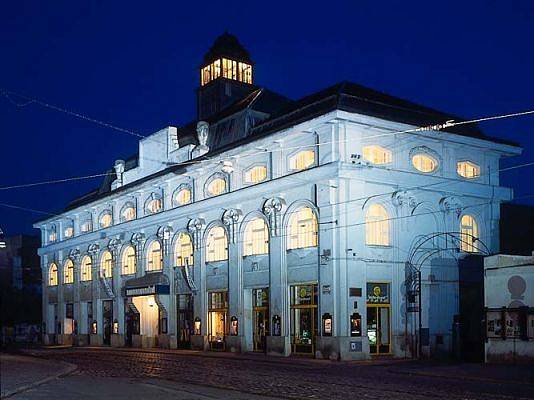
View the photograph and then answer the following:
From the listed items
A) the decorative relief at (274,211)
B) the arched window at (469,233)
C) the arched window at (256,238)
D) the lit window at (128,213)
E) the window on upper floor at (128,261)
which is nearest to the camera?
the decorative relief at (274,211)

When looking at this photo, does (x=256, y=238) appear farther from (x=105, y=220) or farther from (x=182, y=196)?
(x=105, y=220)

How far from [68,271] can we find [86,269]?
4294 mm

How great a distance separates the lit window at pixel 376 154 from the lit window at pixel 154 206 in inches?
754

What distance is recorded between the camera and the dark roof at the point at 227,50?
6100 cm

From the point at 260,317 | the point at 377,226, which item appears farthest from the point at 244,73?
the point at 377,226

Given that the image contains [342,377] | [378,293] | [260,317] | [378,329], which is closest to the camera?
[342,377]

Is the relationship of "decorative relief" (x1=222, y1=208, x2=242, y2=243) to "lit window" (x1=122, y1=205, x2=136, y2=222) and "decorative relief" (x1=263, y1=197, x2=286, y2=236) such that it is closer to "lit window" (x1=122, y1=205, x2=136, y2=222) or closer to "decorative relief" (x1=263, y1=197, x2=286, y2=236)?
"decorative relief" (x1=263, y1=197, x2=286, y2=236)

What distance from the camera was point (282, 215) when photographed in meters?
41.8

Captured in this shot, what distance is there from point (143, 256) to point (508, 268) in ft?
96.2

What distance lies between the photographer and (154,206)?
5547cm

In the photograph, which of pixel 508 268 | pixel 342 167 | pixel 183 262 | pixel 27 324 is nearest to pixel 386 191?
pixel 342 167

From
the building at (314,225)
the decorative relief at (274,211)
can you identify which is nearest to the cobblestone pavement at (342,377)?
the building at (314,225)

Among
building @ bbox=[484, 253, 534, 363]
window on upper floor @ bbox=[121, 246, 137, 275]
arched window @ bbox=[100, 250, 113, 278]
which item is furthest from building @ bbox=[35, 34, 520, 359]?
building @ bbox=[484, 253, 534, 363]

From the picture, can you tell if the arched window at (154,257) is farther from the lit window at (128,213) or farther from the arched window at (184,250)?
the lit window at (128,213)
